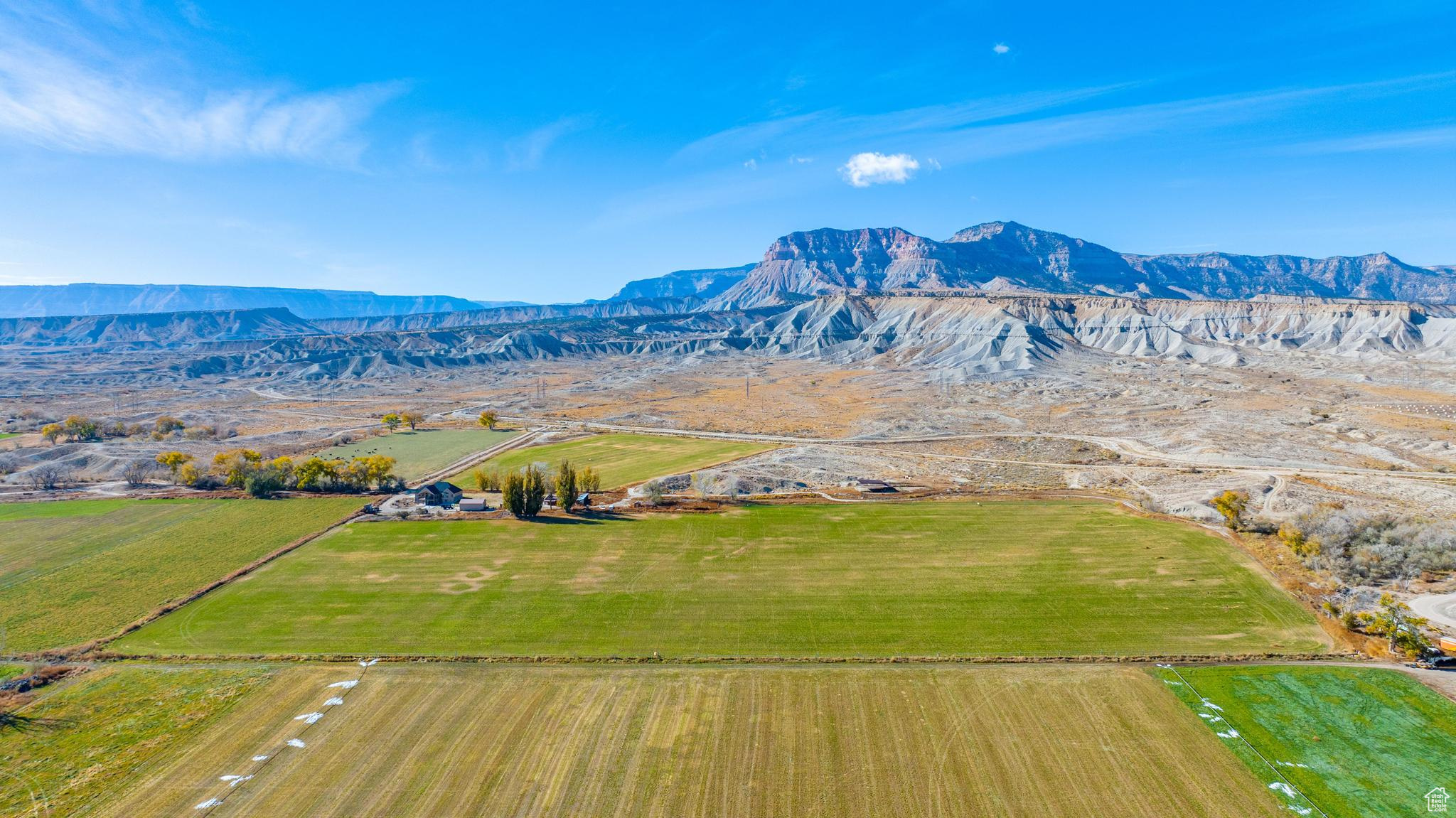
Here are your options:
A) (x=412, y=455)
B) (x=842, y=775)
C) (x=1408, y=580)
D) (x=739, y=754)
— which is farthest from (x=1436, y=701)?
(x=412, y=455)

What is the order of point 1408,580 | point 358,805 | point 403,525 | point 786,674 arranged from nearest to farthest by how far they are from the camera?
point 358,805, point 786,674, point 1408,580, point 403,525

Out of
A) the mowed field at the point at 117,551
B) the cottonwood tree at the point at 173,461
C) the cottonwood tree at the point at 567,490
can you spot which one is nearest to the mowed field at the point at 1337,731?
the cottonwood tree at the point at 567,490

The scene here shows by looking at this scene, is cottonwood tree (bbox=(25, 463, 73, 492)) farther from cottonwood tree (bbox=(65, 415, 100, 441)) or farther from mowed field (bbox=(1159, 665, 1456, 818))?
mowed field (bbox=(1159, 665, 1456, 818))

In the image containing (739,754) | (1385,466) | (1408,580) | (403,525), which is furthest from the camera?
(1385,466)

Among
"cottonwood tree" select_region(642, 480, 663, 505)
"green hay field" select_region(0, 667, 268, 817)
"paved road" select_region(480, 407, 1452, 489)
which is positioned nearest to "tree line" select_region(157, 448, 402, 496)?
"cottonwood tree" select_region(642, 480, 663, 505)

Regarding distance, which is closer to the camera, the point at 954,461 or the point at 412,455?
the point at 954,461

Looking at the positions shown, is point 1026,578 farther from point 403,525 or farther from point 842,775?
point 403,525

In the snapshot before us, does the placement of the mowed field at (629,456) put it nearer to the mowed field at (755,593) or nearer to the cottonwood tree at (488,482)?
the cottonwood tree at (488,482)
